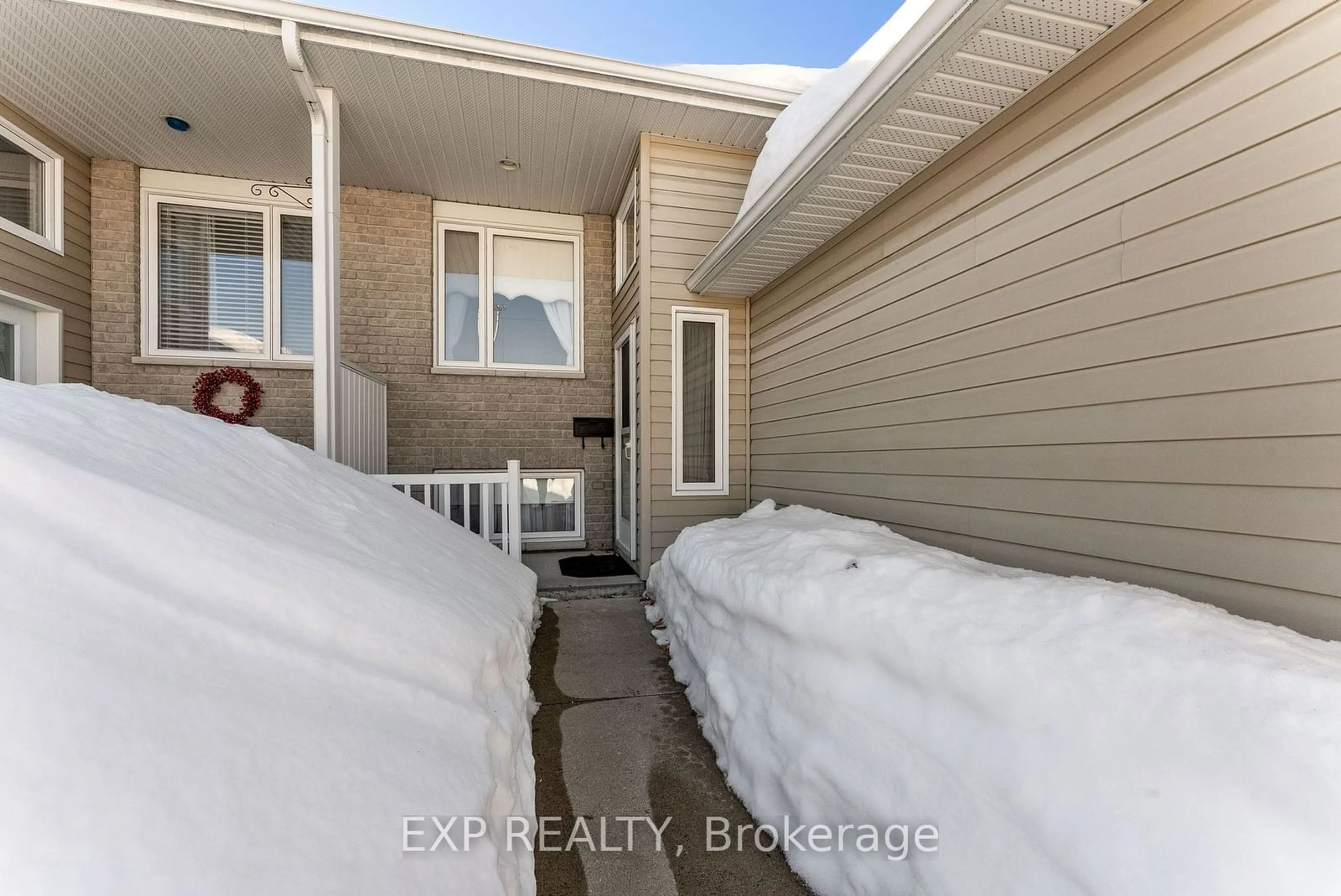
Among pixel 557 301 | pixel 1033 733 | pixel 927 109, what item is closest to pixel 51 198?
pixel 557 301

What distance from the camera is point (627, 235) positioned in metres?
5.18

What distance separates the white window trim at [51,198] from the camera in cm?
425

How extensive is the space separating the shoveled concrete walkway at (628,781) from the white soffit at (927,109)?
8.44 ft

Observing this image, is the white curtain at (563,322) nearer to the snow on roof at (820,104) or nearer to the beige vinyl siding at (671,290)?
the beige vinyl siding at (671,290)

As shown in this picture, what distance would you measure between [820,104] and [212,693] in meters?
3.32

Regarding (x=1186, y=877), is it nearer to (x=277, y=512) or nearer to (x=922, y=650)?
(x=922, y=650)

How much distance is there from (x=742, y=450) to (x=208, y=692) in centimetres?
387

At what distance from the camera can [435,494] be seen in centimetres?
516

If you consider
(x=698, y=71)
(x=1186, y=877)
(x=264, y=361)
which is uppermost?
(x=698, y=71)

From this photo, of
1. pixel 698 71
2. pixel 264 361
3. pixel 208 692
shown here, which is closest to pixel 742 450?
pixel 698 71

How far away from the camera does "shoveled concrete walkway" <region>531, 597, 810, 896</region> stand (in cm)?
157

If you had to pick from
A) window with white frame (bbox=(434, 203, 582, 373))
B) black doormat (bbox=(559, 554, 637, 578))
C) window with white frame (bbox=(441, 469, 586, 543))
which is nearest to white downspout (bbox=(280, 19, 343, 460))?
window with white frame (bbox=(434, 203, 582, 373))

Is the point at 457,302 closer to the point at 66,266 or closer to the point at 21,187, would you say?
the point at 66,266

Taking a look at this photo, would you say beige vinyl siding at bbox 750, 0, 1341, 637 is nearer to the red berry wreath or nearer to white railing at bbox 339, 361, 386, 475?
white railing at bbox 339, 361, 386, 475
